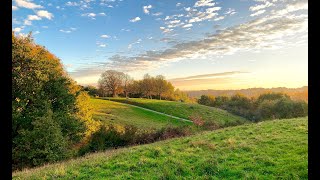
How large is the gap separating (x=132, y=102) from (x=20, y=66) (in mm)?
57534

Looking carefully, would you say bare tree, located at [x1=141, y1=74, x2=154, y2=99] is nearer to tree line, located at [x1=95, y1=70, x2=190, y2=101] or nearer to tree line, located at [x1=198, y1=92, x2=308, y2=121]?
tree line, located at [x1=95, y1=70, x2=190, y2=101]

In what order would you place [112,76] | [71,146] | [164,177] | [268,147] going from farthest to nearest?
[112,76]
[71,146]
[268,147]
[164,177]

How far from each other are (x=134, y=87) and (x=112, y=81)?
39.4ft

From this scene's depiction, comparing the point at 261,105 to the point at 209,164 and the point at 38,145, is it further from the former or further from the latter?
the point at 209,164

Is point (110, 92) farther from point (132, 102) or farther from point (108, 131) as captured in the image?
point (108, 131)

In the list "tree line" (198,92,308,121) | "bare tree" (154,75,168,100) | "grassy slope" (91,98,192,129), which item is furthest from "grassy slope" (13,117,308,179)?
"bare tree" (154,75,168,100)

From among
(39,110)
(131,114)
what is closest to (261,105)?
(131,114)

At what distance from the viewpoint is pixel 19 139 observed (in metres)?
25.1

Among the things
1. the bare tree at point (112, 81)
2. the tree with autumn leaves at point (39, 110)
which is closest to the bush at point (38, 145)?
the tree with autumn leaves at point (39, 110)

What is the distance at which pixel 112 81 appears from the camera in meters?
93.4

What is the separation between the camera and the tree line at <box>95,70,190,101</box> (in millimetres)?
92188

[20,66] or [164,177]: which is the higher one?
[20,66]

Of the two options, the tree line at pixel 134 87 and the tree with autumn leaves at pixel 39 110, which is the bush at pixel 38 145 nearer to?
the tree with autumn leaves at pixel 39 110
